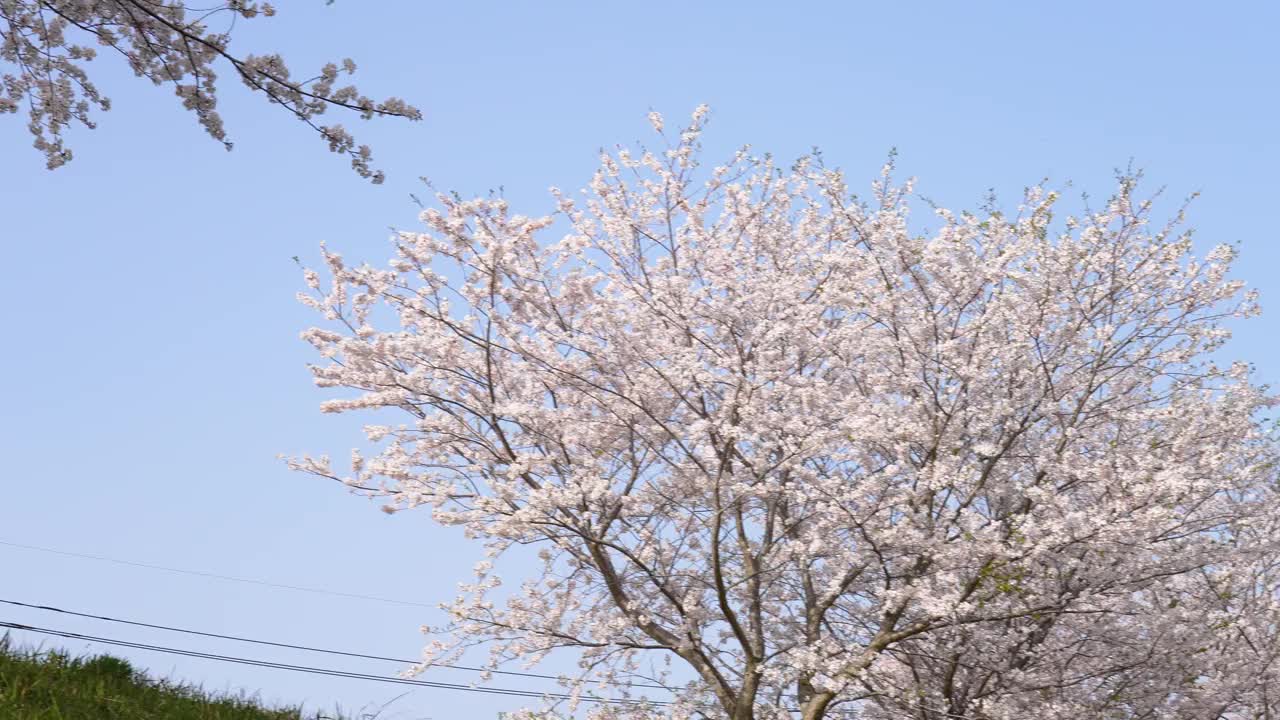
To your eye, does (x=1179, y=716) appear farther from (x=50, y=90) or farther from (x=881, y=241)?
(x=50, y=90)

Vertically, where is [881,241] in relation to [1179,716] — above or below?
above

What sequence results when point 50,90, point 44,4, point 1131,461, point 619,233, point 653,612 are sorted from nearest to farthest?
1. point 44,4
2. point 50,90
3. point 1131,461
4. point 653,612
5. point 619,233

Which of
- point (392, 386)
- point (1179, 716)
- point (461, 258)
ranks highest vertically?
point (461, 258)

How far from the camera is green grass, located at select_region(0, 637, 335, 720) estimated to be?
6816 millimetres

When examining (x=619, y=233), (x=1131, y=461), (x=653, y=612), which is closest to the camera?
(x=1131, y=461)

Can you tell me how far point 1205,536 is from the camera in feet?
40.8

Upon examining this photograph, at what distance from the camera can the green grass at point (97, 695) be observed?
6.82 metres

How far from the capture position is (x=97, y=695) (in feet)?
23.4

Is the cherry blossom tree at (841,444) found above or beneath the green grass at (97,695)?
above

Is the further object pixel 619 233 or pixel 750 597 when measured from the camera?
pixel 619 233

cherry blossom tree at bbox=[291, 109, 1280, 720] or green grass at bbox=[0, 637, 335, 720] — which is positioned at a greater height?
cherry blossom tree at bbox=[291, 109, 1280, 720]

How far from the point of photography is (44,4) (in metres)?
6.00

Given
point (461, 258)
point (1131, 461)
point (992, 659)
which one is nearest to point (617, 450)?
point (461, 258)

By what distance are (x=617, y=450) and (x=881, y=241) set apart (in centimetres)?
350
